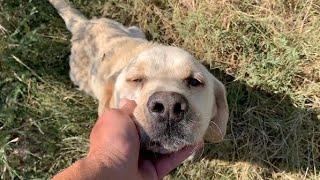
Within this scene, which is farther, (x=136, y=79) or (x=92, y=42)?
(x=92, y=42)

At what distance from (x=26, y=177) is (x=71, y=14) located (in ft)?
5.64

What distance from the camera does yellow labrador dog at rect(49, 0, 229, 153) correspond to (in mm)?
3256

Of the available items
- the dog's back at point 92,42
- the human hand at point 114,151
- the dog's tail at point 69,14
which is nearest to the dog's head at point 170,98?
the human hand at point 114,151

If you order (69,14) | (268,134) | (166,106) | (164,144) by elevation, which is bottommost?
(268,134)

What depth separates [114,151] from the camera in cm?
307

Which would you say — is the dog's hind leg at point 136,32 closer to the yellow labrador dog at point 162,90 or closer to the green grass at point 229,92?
the green grass at point 229,92

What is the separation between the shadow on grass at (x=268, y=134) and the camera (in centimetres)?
508

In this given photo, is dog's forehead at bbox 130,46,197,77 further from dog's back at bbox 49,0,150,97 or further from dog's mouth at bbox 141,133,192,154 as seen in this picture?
dog's back at bbox 49,0,150,97

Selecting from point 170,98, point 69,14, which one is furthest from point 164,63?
point 69,14

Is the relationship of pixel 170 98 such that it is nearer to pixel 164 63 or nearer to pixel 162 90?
pixel 162 90

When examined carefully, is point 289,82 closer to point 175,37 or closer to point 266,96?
point 266,96

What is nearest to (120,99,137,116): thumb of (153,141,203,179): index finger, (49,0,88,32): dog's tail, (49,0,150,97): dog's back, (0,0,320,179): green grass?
(153,141,203,179): index finger

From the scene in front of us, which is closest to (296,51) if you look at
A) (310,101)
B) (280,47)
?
(280,47)

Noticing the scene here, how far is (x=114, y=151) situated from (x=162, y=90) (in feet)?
1.72
